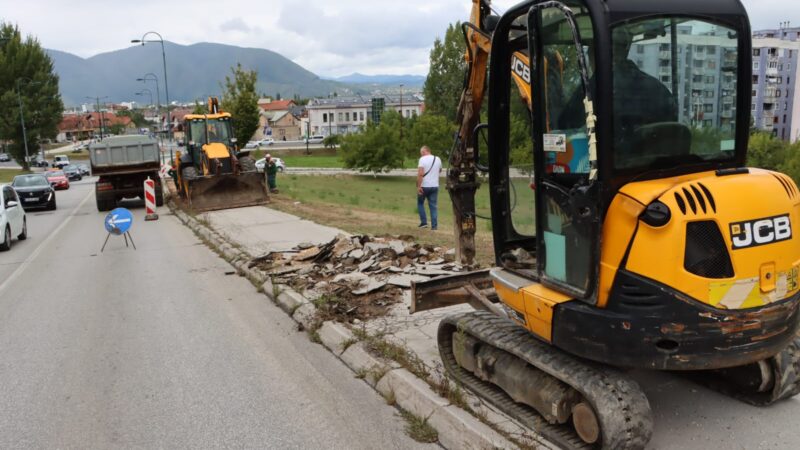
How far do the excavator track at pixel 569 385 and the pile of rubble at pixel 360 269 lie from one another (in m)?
2.44

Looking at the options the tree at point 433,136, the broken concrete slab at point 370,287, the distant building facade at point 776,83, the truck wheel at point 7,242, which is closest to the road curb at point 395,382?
the broken concrete slab at point 370,287

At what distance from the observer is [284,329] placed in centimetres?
766

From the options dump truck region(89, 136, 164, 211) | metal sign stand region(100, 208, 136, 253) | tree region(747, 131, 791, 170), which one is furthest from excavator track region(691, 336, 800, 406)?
tree region(747, 131, 791, 170)

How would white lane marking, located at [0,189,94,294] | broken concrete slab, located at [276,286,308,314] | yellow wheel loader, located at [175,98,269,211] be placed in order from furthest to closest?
yellow wheel loader, located at [175,98,269,211]
white lane marking, located at [0,189,94,294]
broken concrete slab, located at [276,286,308,314]

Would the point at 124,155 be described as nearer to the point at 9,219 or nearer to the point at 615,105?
the point at 9,219

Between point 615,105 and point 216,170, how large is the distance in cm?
1896

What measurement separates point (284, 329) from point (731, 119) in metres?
5.35

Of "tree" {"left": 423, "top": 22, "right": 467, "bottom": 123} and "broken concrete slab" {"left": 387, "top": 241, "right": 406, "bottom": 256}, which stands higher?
"tree" {"left": 423, "top": 22, "right": 467, "bottom": 123}

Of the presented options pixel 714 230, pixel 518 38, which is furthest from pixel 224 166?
pixel 714 230

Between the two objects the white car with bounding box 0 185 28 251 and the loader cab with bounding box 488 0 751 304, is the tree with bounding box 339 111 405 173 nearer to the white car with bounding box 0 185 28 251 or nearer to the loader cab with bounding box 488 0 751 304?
the white car with bounding box 0 185 28 251

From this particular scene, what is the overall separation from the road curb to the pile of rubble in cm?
35

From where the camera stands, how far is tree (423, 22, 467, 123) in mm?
85625

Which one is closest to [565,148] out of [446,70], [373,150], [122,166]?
[122,166]

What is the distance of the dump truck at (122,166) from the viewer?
24094 mm
